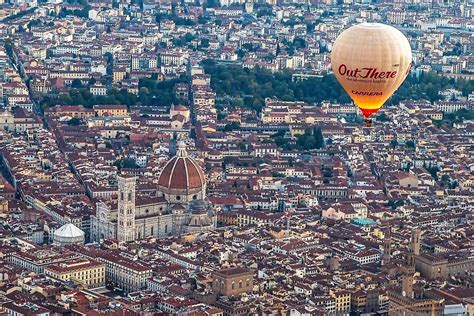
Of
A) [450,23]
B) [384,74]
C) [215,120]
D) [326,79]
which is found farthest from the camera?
[450,23]

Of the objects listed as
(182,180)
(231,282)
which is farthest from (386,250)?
(182,180)

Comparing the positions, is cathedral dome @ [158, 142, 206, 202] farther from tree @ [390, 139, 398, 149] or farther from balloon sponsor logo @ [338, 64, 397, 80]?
tree @ [390, 139, 398, 149]

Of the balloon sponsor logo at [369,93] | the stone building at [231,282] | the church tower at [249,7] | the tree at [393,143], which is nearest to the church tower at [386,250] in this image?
the stone building at [231,282]

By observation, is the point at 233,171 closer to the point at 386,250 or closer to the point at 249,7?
the point at 386,250

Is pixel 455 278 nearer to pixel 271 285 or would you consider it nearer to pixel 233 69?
pixel 271 285

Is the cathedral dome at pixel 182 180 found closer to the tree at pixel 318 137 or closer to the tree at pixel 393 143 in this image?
the tree at pixel 318 137

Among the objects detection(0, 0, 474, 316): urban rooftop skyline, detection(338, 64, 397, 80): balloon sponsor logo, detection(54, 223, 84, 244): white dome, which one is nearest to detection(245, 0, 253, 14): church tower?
detection(0, 0, 474, 316): urban rooftop skyline

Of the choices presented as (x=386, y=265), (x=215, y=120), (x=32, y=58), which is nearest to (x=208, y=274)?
(x=386, y=265)
